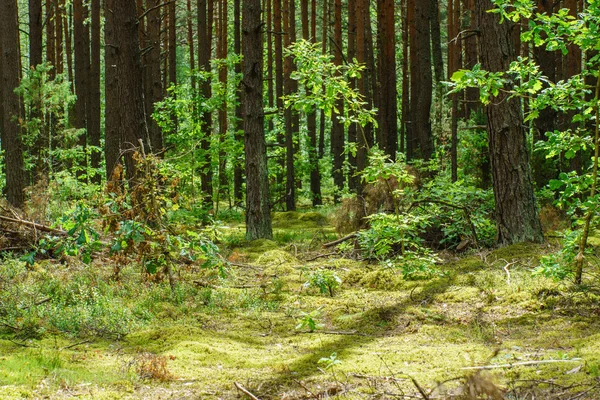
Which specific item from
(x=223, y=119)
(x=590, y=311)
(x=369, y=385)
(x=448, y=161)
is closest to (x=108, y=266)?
(x=369, y=385)

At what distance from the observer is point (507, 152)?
8656mm

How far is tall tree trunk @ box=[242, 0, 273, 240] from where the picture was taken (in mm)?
11922

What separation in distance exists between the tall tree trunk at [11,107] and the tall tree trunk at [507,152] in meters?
10.7

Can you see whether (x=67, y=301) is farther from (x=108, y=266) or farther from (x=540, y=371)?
(x=540, y=371)

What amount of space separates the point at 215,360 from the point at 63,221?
2.14 m

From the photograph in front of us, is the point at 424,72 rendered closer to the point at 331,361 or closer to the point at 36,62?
the point at 36,62

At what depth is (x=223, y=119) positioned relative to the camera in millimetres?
24578

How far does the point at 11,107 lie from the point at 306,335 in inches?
438

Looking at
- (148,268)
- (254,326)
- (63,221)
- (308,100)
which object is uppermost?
(308,100)

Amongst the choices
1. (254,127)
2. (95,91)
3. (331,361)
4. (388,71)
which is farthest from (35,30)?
(331,361)

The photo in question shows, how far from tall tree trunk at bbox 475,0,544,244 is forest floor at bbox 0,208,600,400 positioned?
0.43m

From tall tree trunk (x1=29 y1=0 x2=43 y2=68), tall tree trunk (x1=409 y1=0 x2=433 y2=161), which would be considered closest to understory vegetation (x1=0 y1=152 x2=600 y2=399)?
tall tree trunk (x1=409 y1=0 x2=433 y2=161)

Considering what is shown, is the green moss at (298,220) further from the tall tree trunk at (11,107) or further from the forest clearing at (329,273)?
the tall tree trunk at (11,107)

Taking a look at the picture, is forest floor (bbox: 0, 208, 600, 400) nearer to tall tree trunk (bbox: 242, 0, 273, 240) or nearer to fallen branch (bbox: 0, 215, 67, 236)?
fallen branch (bbox: 0, 215, 67, 236)
